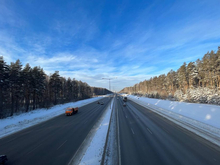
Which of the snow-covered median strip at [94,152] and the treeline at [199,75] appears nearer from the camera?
the snow-covered median strip at [94,152]

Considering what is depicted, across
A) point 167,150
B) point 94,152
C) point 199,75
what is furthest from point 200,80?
point 94,152

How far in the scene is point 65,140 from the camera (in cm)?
989

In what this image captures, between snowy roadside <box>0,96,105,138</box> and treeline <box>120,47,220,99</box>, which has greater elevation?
treeline <box>120,47,220,99</box>

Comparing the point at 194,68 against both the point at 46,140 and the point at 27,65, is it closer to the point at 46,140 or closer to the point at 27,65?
the point at 46,140

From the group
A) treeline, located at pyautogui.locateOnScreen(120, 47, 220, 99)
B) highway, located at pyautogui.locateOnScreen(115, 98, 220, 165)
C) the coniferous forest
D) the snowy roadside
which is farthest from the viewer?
treeline, located at pyautogui.locateOnScreen(120, 47, 220, 99)

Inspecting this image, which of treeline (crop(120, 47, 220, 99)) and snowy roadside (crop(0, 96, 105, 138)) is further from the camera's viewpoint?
treeline (crop(120, 47, 220, 99))

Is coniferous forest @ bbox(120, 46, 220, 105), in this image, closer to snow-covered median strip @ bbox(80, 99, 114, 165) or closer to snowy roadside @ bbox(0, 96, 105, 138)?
snow-covered median strip @ bbox(80, 99, 114, 165)

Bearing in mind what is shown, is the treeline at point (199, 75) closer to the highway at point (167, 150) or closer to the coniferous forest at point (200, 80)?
the coniferous forest at point (200, 80)

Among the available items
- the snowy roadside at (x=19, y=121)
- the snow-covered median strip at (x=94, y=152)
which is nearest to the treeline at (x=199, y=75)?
the snow-covered median strip at (x=94, y=152)

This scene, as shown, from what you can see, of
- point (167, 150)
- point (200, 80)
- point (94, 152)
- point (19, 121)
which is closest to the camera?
point (94, 152)

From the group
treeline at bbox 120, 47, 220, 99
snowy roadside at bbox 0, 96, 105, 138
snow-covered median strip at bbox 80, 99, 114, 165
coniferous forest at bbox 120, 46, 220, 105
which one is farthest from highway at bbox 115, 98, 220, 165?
treeline at bbox 120, 47, 220, 99

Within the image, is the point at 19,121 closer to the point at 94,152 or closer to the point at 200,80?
the point at 94,152

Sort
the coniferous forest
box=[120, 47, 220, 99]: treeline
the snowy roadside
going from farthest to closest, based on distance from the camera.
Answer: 1. box=[120, 47, 220, 99]: treeline
2. the coniferous forest
3. the snowy roadside

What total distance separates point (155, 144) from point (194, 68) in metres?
55.4
